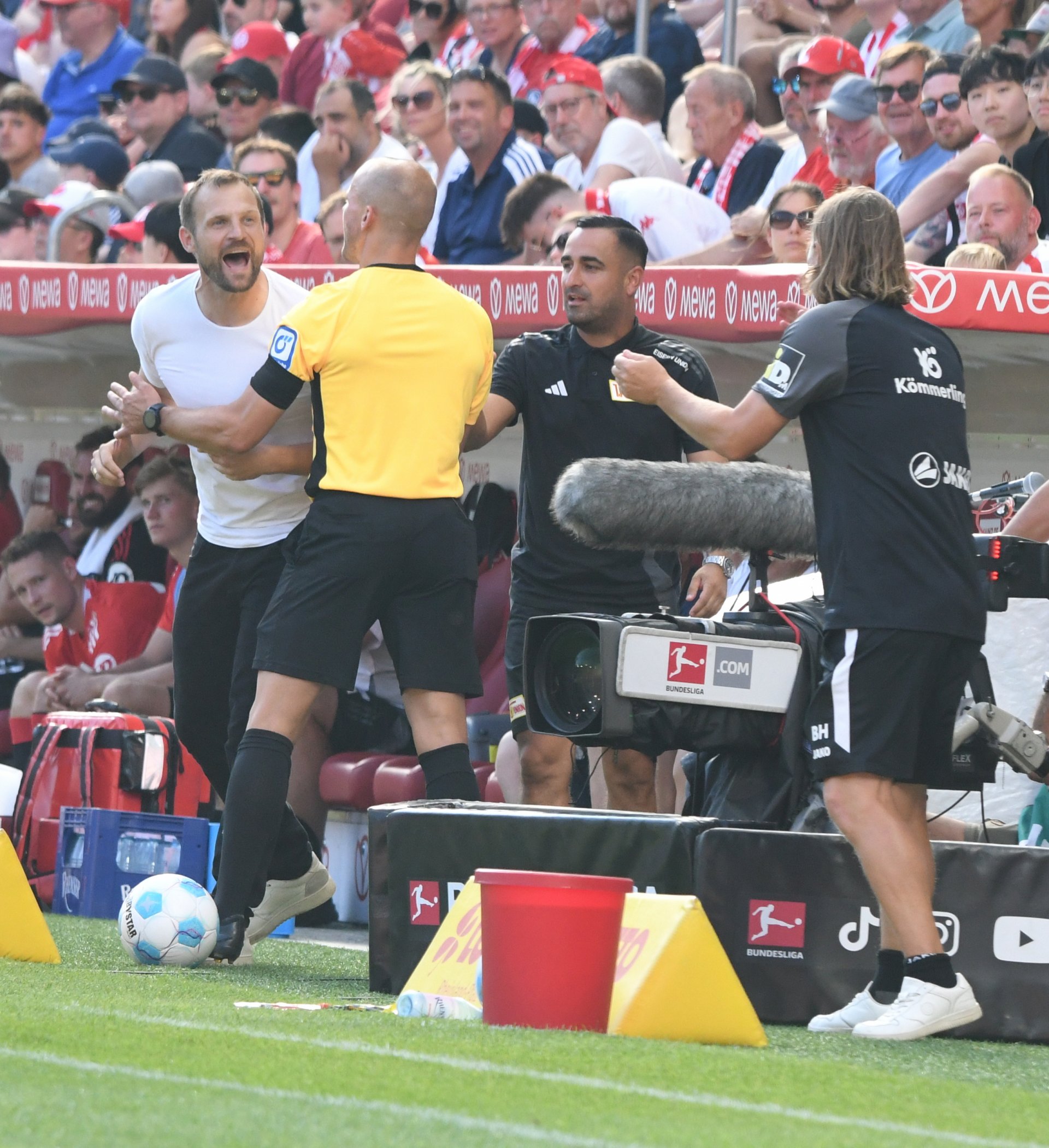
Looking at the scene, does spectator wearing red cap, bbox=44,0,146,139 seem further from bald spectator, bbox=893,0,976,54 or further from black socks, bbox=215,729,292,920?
black socks, bbox=215,729,292,920

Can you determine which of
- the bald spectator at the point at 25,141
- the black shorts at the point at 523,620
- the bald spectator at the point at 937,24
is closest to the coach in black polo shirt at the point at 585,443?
the black shorts at the point at 523,620

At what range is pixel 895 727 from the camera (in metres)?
4.11

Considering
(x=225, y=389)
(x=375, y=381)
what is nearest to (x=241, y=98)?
(x=225, y=389)

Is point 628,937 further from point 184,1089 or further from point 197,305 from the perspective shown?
point 197,305

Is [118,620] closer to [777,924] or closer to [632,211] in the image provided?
[632,211]

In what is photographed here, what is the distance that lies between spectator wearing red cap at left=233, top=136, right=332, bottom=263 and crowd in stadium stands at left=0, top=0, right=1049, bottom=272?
12 millimetres

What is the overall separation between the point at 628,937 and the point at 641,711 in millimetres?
792

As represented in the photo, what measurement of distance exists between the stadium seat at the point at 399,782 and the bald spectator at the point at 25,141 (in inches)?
272

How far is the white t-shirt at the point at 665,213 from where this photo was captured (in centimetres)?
875

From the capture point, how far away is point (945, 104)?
865 centimetres

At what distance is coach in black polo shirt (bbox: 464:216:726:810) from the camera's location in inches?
219

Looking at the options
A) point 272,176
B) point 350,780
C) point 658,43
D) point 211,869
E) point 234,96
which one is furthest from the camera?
point 234,96

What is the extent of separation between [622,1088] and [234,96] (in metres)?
9.97

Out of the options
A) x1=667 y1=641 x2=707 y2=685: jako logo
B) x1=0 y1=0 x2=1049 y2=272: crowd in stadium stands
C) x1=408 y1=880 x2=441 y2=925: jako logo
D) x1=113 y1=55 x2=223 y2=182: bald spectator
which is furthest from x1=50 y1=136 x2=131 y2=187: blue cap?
x1=667 y1=641 x2=707 y2=685: jako logo
